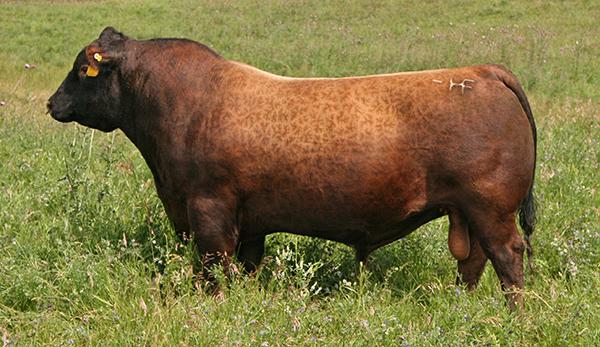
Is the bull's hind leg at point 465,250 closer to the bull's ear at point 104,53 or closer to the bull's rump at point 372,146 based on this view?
the bull's rump at point 372,146


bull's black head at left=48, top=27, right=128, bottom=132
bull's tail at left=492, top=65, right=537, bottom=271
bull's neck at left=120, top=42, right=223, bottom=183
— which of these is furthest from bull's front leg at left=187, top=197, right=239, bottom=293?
bull's tail at left=492, top=65, right=537, bottom=271

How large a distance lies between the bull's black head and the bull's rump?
85cm

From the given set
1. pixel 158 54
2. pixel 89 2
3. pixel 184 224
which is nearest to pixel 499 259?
pixel 184 224

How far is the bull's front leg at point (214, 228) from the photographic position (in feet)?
14.7

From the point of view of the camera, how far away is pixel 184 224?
478 centimetres

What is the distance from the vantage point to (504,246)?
4.23 metres

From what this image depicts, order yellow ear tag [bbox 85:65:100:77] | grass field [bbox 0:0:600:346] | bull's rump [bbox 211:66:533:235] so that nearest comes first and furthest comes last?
grass field [bbox 0:0:600:346]
bull's rump [bbox 211:66:533:235]
yellow ear tag [bbox 85:65:100:77]

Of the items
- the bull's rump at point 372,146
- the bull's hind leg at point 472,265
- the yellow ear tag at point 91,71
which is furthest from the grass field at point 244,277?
the yellow ear tag at point 91,71

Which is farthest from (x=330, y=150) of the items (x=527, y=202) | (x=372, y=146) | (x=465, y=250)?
(x=527, y=202)

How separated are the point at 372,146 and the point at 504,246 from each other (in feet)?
3.07

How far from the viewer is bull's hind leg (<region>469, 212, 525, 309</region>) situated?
4.18 m

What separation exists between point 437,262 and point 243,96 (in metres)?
1.71

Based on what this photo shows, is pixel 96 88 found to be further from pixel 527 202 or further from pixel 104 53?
pixel 527 202

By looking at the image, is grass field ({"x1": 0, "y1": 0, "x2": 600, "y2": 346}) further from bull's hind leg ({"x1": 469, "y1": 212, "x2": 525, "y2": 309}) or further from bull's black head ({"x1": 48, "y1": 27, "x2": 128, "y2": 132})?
bull's black head ({"x1": 48, "y1": 27, "x2": 128, "y2": 132})
